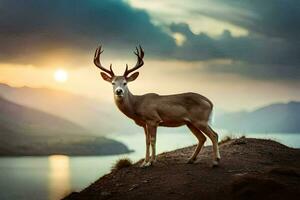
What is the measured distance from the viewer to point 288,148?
1728 centimetres

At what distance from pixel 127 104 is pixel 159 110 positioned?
0.74 m

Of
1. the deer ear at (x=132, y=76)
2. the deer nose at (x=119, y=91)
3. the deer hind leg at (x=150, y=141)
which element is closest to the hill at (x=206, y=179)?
the deer hind leg at (x=150, y=141)

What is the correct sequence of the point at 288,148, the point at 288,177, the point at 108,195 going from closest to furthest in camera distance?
1. the point at 288,177
2. the point at 108,195
3. the point at 288,148

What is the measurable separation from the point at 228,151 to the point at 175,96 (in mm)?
2805

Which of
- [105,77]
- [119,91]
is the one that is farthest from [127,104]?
[105,77]

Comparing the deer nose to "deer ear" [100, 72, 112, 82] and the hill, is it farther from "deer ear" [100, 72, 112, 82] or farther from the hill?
the hill

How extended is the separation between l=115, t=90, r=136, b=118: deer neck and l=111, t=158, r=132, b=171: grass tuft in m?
1.46

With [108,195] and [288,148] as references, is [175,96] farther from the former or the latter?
[288,148]

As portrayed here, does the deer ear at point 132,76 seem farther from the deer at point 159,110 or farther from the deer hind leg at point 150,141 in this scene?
the deer hind leg at point 150,141

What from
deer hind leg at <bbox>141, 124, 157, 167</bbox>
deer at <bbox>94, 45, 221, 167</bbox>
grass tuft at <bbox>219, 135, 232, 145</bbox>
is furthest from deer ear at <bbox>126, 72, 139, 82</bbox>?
grass tuft at <bbox>219, 135, 232, 145</bbox>

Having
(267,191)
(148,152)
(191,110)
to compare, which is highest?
(191,110)

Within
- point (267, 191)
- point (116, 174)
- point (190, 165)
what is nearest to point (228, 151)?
point (190, 165)

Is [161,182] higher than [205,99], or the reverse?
[205,99]

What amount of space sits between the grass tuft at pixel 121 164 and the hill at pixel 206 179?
19 cm
